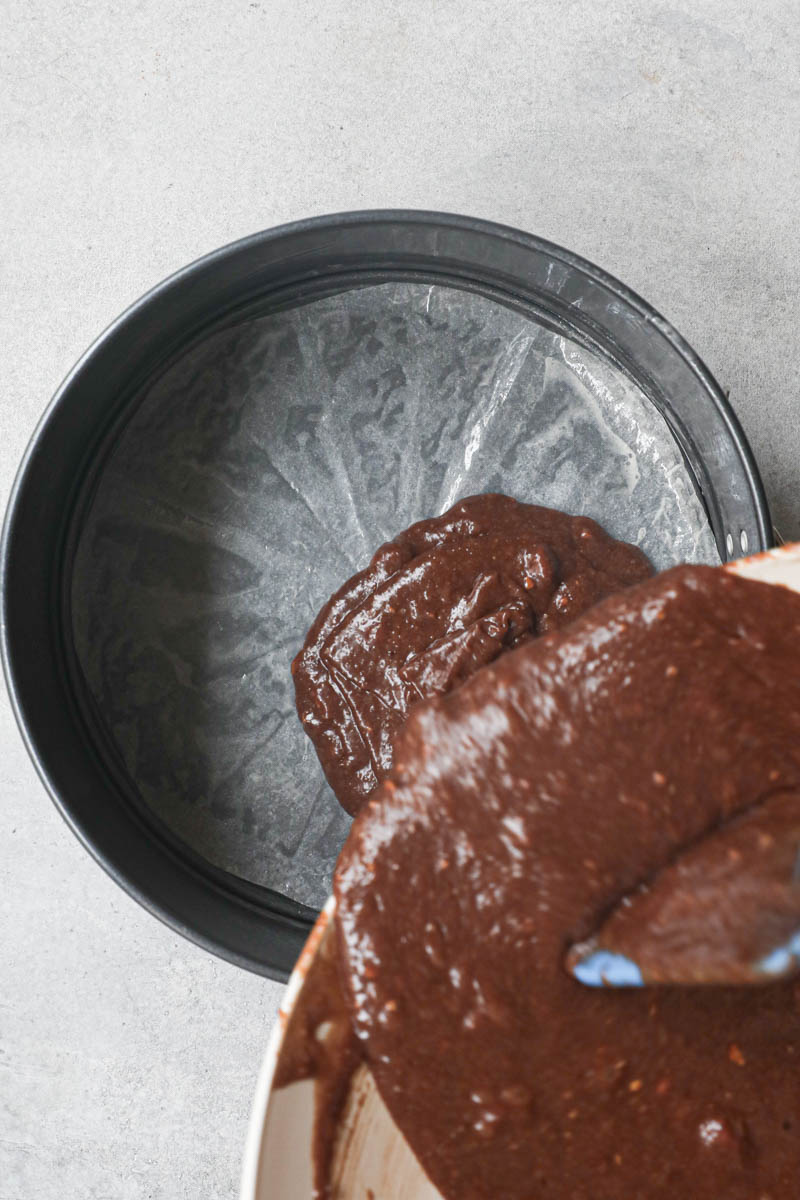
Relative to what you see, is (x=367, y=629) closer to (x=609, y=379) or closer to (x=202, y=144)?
(x=609, y=379)

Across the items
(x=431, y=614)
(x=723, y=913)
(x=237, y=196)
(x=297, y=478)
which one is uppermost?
(x=237, y=196)

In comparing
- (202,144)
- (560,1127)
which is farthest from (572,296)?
(560,1127)

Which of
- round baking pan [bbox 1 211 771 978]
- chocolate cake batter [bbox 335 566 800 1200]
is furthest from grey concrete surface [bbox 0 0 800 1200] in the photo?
chocolate cake batter [bbox 335 566 800 1200]

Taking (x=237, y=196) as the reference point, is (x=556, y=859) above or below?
below

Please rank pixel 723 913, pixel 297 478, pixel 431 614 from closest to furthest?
pixel 723 913, pixel 431 614, pixel 297 478

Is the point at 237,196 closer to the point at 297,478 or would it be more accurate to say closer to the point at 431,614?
the point at 297,478

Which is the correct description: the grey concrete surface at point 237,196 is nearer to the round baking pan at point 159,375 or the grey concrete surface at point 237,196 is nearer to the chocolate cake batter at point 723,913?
the round baking pan at point 159,375

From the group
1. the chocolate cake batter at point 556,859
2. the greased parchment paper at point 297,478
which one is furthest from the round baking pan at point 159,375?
the chocolate cake batter at point 556,859

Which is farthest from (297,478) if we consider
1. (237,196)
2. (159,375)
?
(237,196)
